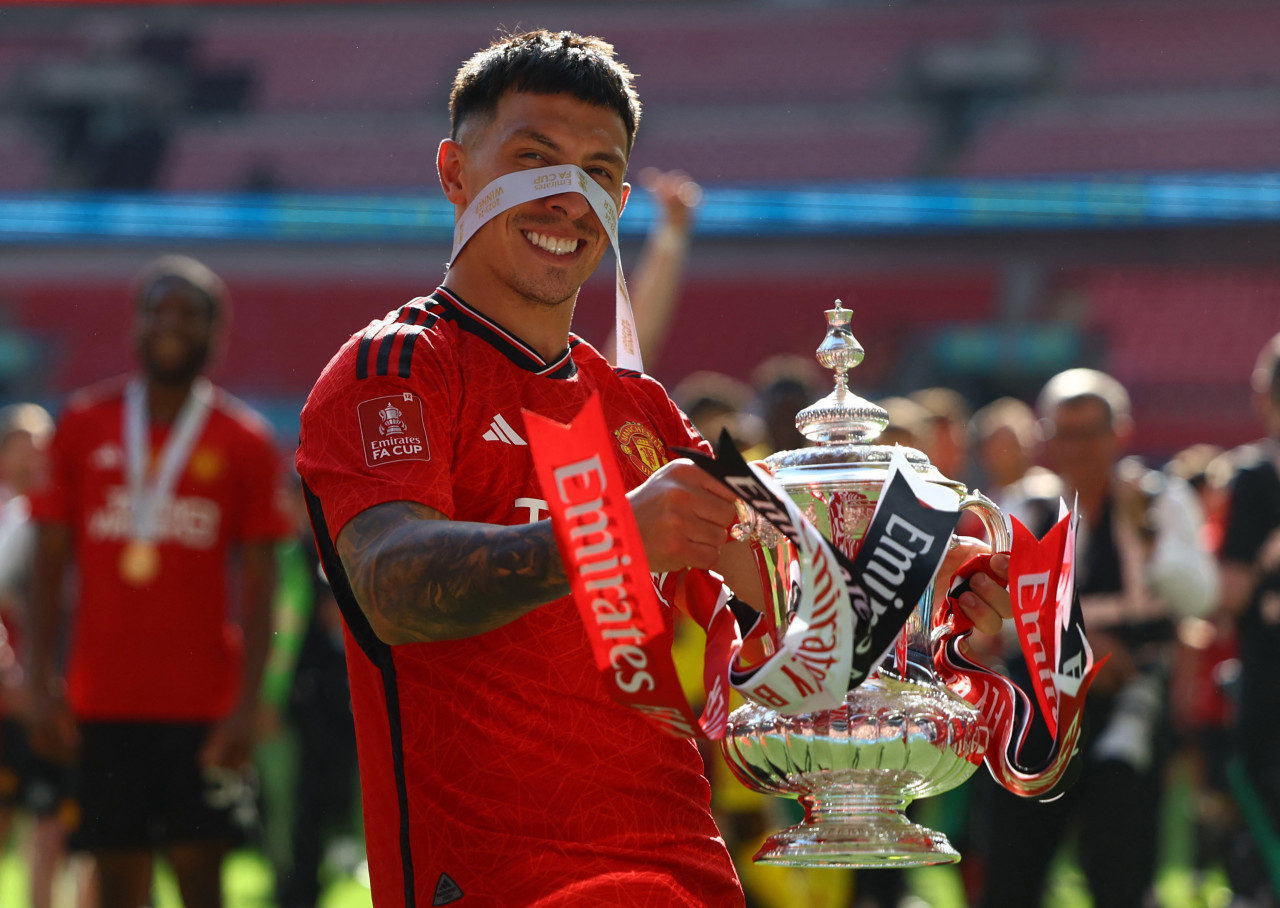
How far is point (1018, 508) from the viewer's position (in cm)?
Result: 429

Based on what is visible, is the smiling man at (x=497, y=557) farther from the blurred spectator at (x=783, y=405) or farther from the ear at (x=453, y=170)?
the blurred spectator at (x=783, y=405)

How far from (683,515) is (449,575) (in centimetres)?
27

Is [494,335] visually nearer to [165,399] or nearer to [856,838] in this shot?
[856,838]

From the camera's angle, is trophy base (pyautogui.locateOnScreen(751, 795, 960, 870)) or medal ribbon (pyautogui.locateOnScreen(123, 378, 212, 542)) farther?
medal ribbon (pyautogui.locateOnScreen(123, 378, 212, 542))

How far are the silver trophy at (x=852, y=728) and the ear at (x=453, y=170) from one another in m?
0.54

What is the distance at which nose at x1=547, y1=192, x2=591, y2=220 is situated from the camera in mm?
1900

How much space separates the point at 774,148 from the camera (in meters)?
21.0

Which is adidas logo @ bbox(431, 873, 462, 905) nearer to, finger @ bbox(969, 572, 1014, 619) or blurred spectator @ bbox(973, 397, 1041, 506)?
finger @ bbox(969, 572, 1014, 619)

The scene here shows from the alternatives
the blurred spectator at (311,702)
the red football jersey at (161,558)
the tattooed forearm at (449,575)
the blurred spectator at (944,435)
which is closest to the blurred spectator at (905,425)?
the blurred spectator at (944,435)

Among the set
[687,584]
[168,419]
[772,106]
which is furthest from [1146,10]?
[687,584]

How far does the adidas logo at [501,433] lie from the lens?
Answer: 5.97 feet

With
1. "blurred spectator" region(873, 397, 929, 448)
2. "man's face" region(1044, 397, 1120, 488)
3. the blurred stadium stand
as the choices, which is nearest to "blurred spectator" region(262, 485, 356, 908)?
"blurred spectator" region(873, 397, 929, 448)

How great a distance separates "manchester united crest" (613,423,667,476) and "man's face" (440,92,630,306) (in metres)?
0.19

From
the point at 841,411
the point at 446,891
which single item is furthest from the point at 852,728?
the point at 446,891
